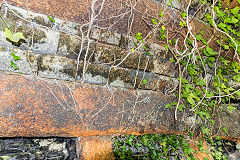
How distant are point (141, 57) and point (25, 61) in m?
1.21

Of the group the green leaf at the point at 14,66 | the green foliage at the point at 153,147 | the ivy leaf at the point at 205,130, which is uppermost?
the green leaf at the point at 14,66

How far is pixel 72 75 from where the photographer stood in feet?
5.44

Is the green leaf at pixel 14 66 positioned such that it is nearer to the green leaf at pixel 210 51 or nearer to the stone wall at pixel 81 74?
the stone wall at pixel 81 74

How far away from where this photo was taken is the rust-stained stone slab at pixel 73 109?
141 centimetres

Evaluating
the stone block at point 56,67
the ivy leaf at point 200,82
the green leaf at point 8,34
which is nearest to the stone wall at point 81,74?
the stone block at point 56,67

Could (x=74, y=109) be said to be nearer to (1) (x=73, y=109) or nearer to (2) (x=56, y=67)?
(1) (x=73, y=109)

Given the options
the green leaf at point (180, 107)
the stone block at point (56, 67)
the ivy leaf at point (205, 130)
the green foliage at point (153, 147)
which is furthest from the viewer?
the ivy leaf at point (205, 130)

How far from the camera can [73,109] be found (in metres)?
1.62

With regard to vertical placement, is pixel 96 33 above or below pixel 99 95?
above

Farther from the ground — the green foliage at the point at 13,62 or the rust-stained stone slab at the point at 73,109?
the green foliage at the point at 13,62

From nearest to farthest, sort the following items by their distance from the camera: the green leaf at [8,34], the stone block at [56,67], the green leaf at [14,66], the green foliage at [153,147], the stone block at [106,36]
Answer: the green leaf at [8,34] < the green leaf at [14,66] < the stone block at [56,67] < the stone block at [106,36] < the green foliage at [153,147]

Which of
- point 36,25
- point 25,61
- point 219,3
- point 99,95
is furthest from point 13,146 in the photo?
point 219,3

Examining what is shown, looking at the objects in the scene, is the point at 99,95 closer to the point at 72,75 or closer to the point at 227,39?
the point at 72,75

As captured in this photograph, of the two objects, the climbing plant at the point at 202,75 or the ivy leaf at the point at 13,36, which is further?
the climbing plant at the point at 202,75
